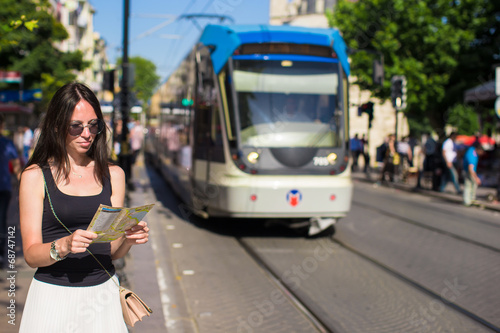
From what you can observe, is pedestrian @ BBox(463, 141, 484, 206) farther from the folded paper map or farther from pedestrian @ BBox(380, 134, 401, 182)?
the folded paper map

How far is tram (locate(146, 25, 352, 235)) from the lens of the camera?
8.68 metres

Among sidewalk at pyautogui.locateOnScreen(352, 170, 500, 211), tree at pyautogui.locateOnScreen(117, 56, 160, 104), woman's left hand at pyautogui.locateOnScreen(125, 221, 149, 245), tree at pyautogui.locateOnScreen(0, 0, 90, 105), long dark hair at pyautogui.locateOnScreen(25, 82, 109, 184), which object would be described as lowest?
sidewalk at pyautogui.locateOnScreen(352, 170, 500, 211)

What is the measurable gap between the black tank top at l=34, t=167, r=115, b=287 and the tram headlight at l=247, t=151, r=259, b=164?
6.17 meters

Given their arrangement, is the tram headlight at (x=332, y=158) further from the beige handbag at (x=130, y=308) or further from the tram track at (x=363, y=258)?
the beige handbag at (x=130, y=308)

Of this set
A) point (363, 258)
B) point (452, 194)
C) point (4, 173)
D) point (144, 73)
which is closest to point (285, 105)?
point (363, 258)

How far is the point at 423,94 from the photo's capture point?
29500 mm

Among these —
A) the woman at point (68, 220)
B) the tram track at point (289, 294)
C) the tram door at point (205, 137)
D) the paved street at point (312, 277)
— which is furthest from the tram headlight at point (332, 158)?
the woman at point (68, 220)

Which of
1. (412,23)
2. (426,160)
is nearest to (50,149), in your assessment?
(426,160)

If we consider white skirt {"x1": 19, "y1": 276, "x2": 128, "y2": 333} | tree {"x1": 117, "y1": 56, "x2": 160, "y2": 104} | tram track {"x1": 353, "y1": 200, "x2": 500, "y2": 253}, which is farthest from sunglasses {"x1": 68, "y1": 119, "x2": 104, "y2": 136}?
tree {"x1": 117, "y1": 56, "x2": 160, "y2": 104}

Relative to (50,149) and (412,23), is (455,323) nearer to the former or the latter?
(50,149)

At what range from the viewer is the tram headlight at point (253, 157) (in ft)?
28.5

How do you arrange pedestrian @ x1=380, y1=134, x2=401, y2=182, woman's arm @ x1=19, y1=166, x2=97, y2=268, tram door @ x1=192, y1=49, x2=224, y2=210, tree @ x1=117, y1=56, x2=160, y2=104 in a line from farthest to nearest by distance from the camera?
tree @ x1=117, y1=56, x2=160, y2=104, pedestrian @ x1=380, y1=134, x2=401, y2=182, tram door @ x1=192, y1=49, x2=224, y2=210, woman's arm @ x1=19, y1=166, x2=97, y2=268

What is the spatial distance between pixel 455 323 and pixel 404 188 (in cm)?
1453

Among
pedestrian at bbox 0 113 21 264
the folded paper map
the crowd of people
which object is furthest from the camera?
the crowd of people
